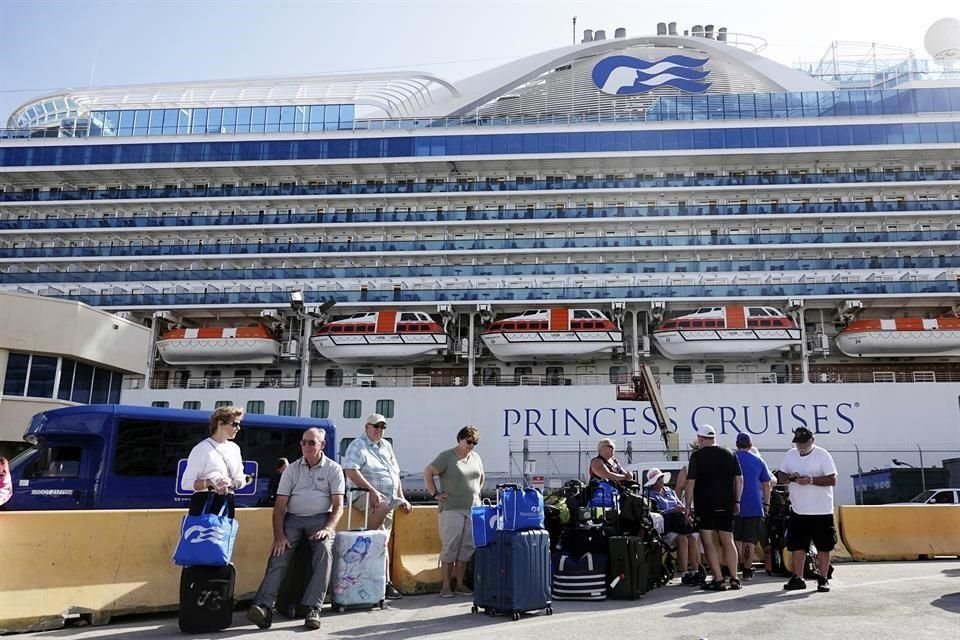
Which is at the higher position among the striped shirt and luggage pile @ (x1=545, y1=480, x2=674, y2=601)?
the striped shirt

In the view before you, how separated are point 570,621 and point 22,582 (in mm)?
4221

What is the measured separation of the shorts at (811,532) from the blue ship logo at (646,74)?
28.3 m

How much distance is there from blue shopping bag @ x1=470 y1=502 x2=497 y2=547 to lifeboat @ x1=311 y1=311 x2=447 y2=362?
2009 cm

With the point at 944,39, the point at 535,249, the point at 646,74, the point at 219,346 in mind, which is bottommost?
the point at 219,346

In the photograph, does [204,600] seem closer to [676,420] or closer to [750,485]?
[750,485]

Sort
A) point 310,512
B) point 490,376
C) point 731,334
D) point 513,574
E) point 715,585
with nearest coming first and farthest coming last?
point 310,512, point 513,574, point 715,585, point 731,334, point 490,376

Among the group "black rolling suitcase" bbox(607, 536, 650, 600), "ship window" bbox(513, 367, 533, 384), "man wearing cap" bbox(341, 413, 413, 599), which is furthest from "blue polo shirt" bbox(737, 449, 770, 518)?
"ship window" bbox(513, 367, 533, 384)

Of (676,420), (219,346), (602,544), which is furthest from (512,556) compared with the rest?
(219,346)

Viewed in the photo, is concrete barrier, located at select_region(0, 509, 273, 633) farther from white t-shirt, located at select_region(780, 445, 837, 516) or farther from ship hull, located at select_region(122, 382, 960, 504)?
ship hull, located at select_region(122, 382, 960, 504)

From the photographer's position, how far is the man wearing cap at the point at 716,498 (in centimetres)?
725

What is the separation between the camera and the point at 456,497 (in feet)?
23.7

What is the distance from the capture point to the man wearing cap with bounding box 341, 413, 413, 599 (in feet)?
22.4

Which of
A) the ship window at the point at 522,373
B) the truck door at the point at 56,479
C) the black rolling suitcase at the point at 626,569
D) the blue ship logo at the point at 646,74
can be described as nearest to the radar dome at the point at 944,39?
the blue ship logo at the point at 646,74

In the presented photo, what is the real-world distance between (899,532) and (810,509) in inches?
203
